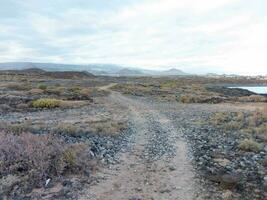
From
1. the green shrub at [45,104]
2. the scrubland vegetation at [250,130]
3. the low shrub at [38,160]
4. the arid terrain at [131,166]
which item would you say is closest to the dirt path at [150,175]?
the arid terrain at [131,166]

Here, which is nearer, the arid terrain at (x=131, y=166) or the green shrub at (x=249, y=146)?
the arid terrain at (x=131, y=166)

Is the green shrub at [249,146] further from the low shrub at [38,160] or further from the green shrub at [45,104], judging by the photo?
the green shrub at [45,104]

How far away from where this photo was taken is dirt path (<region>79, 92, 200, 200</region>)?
7.89 metres

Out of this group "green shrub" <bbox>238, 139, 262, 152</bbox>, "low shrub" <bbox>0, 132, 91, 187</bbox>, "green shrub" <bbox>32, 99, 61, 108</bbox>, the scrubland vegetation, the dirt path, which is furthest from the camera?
"green shrub" <bbox>32, 99, 61, 108</bbox>

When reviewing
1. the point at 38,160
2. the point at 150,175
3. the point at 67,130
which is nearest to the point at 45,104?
the point at 67,130

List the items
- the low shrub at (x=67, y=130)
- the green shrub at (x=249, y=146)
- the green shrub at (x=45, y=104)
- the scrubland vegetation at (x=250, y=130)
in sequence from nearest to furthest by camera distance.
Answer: the green shrub at (x=249, y=146), the scrubland vegetation at (x=250, y=130), the low shrub at (x=67, y=130), the green shrub at (x=45, y=104)

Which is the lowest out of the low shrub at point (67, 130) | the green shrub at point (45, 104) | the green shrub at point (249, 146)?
the green shrub at point (45, 104)

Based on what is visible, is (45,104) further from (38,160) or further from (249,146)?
(38,160)

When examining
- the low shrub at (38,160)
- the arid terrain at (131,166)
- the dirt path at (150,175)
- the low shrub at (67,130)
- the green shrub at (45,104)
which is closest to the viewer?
the dirt path at (150,175)

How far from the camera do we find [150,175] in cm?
925

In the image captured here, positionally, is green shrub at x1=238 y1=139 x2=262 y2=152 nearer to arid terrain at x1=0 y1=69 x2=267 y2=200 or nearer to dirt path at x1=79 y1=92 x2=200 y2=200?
arid terrain at x1=0 y1=69 x2=267 y2=200

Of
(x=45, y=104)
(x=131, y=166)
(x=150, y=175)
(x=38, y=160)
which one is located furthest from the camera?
(x=45, y=104)

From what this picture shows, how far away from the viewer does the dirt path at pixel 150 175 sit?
7.89 metres

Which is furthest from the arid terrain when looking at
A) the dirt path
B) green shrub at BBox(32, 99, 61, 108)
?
green shrub at BBox(32, 99, 61, 108)
